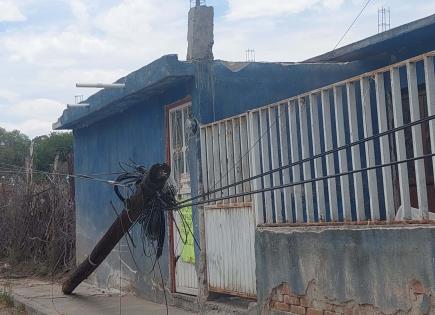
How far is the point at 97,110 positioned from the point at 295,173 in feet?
17.6

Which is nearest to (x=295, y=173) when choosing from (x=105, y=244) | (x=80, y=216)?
(x=105, y=244)

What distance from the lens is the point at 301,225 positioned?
21.6 feet

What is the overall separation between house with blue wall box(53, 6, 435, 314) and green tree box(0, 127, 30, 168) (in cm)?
2925

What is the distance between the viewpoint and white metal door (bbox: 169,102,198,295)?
9.09m

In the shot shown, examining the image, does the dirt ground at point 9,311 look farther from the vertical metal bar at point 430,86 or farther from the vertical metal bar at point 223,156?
the vertical metal bar at point 430,86

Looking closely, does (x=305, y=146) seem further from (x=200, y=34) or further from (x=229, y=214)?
(x=200, y=34)

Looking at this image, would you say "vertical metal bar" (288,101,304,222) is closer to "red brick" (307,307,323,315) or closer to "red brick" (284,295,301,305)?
"red brick" (284,295,301,305)

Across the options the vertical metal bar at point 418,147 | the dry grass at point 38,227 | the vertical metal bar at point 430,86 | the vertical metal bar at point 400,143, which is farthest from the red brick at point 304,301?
the dry grass at point 38,227

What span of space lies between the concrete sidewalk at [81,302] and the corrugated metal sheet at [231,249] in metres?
0.98

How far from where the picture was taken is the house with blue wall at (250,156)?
20.0 feet

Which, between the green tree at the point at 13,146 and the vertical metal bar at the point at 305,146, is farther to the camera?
the green tree at the point at 13,146

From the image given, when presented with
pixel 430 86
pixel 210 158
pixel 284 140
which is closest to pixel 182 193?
pixel 210 158

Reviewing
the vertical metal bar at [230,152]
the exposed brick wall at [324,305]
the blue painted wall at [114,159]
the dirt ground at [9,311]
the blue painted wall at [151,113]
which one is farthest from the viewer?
the dirt ground at [9,311]

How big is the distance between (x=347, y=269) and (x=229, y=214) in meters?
2.31
